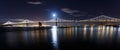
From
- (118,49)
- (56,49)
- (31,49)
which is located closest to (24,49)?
(31,49)

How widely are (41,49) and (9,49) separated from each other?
1.80 m

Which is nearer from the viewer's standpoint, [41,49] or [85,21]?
[41,49]

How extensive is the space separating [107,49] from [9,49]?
17.8 ft

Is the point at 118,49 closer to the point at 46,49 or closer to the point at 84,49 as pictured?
the point at 84,49

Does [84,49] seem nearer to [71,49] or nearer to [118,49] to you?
[71,49]

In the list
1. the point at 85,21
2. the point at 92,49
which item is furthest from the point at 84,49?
the point at 85,21

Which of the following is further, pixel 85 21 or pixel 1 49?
pixel 85 21

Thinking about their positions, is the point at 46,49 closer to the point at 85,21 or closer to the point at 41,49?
the point at 41,49

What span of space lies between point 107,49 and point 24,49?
15.0 feet

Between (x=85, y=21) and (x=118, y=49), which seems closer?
(x=118, y=49)

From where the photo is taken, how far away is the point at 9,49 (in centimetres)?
782

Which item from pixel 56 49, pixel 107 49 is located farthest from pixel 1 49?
pixel 107 49

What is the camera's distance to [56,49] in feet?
25.3

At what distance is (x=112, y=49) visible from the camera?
25.2ft
